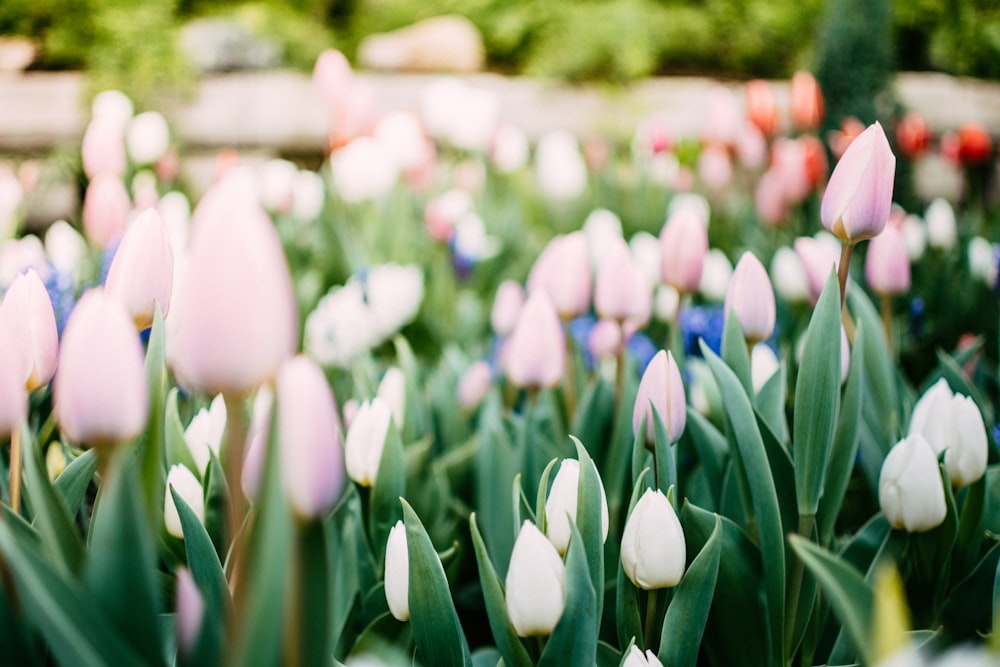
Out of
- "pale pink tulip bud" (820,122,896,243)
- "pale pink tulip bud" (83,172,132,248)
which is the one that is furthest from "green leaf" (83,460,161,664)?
"pale pink tulip bud" (83,172,132,248)

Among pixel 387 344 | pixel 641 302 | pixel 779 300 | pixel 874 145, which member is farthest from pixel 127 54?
pixel 874 145

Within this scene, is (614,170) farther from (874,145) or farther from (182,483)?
(182,483)

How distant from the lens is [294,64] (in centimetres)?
517

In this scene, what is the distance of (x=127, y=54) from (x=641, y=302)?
4.03 m

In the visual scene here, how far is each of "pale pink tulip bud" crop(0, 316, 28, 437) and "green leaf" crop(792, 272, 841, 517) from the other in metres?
0.63

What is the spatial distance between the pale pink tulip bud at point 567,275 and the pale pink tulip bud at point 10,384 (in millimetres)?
739

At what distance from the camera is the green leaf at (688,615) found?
71cm

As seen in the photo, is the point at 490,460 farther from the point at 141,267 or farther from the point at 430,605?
the point at 141,267

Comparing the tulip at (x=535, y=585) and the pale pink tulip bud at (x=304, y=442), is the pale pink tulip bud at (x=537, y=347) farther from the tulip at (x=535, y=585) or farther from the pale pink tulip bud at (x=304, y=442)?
the pale pink tulip bud at (x=304, y=442)

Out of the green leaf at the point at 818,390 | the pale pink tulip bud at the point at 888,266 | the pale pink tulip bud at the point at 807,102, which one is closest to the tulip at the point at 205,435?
the green leaf at the point at 818,390

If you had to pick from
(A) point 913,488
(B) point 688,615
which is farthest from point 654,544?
(A) point 913,488

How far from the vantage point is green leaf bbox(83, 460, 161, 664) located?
1.42ft

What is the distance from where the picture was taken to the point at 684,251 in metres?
1.14

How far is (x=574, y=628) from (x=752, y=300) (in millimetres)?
469
